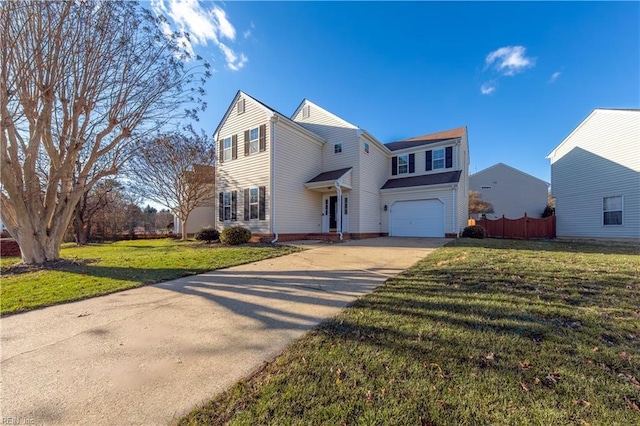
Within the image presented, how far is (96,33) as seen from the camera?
7.41 metres

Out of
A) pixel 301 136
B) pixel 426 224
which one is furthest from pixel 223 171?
pixel 426 224

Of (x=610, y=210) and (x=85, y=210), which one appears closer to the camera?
(x=610, y=210)

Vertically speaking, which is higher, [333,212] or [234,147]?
[234,147]

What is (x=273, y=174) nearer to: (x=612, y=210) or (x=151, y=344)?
(x=151, y=344)

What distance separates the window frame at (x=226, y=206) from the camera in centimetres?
1570

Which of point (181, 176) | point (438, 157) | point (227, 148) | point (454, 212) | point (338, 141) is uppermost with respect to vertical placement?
point (338, 141)

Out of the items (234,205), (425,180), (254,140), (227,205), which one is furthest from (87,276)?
(425,180)

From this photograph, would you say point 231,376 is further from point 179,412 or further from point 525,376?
point 525,376

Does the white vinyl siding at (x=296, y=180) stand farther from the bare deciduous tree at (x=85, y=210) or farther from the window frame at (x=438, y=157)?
the bare deciduous tree at (x=85, y=210)

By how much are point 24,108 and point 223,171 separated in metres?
9.01

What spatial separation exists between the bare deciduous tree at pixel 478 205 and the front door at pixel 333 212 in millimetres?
16317

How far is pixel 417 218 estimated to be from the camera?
16031mm

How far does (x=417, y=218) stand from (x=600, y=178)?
10.4 meters

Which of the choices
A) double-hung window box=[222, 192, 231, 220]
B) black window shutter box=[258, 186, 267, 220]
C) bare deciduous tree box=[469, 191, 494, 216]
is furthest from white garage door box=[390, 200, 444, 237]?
bare deciduous tree box=[469, 191, 494, 216]
